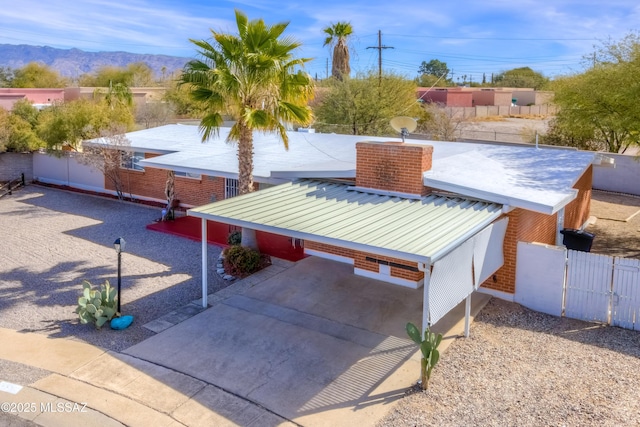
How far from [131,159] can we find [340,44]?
90.9 feet

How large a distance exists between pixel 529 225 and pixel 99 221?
15.7m

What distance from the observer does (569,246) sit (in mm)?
15914

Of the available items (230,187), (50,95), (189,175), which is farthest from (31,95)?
(230,187)

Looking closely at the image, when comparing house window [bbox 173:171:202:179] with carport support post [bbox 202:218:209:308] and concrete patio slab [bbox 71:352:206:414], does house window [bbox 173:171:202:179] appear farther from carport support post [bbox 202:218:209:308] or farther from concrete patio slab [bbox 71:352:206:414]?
concrete patio slab [bbox 71:352:206:414]

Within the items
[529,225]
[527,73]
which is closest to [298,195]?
[529,225]

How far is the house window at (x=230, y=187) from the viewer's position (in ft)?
66.2

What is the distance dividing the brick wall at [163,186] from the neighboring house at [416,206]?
2.77 metres

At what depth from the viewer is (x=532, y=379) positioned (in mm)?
9422

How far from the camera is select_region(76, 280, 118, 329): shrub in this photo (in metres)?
11.5

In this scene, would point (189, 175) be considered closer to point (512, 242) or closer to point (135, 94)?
point (512, 242)

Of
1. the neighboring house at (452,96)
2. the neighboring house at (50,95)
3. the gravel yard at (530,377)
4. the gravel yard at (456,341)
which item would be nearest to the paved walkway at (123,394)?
the gravel yard at (456,341)

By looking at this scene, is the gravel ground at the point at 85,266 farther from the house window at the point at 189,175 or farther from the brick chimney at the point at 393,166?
the brick chimney at the point at 393,166

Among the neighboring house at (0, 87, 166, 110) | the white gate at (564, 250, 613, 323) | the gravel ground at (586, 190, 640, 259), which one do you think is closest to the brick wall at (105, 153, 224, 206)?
the white gate at (564, 250, 613, 323)

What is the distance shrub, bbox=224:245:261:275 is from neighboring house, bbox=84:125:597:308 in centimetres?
155
